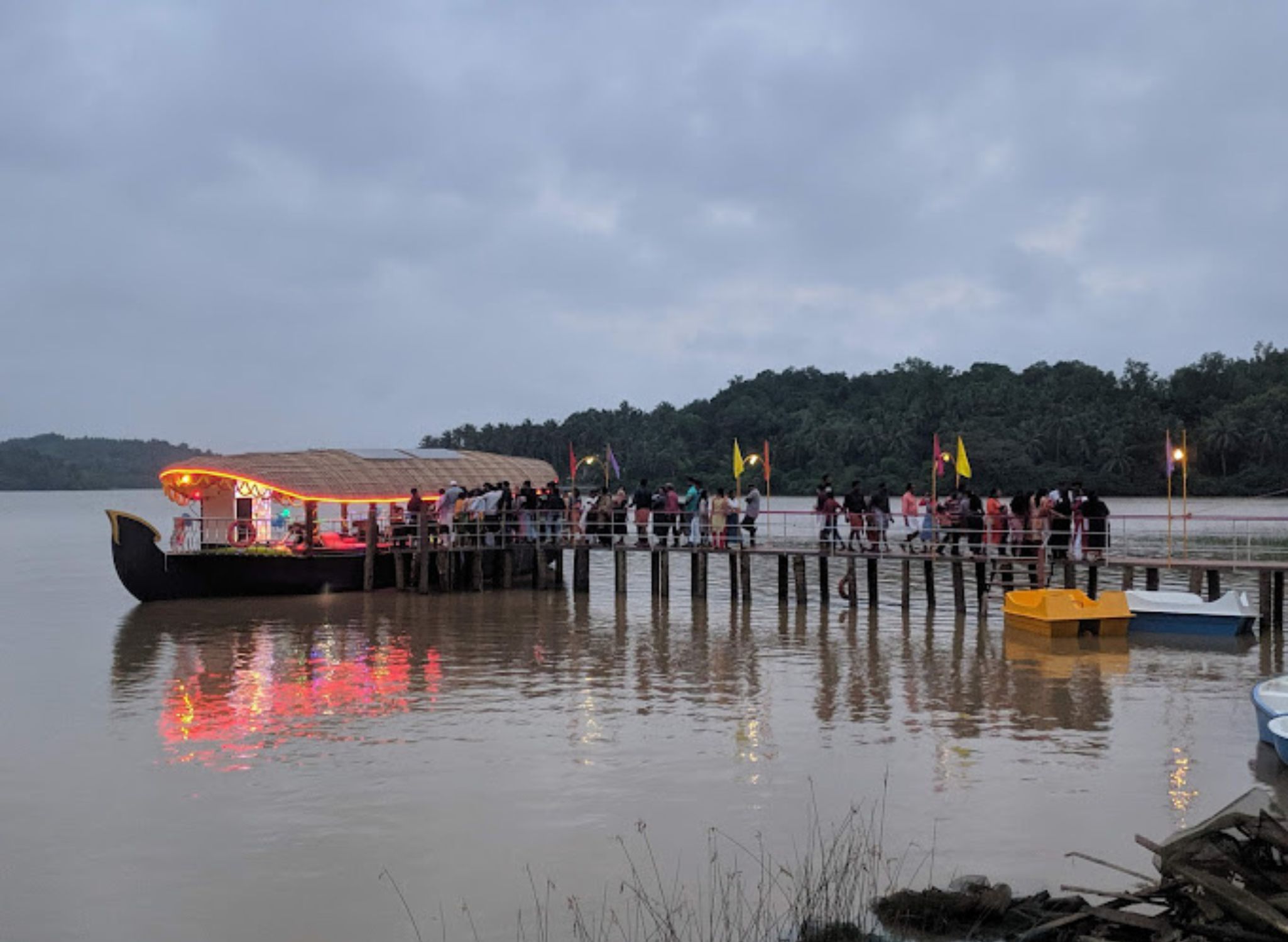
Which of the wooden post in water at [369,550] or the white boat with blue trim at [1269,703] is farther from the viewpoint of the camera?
the wooden post in water at [369,550]

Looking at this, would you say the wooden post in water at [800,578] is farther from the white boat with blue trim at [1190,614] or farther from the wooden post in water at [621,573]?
the white boat with blue trim at [1190,614]

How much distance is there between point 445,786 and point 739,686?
21.0 ft

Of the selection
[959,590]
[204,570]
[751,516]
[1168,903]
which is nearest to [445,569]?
[204,570]

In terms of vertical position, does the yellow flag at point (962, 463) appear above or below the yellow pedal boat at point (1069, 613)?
above

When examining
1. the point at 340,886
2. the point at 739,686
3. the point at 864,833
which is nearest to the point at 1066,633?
the point at 739,686

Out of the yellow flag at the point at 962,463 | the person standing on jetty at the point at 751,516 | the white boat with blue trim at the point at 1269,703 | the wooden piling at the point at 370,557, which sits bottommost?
the white boat with blue trim at the point at 1269,703

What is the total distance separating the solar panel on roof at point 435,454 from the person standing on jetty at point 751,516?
10.9 meters

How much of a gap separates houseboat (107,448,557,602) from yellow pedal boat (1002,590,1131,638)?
14.9 metres

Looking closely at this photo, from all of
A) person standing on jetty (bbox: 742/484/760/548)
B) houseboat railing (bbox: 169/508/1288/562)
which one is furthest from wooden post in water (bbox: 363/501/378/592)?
person standing on jetty (bbox: 742/484/760/548)

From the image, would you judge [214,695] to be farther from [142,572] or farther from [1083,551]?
[1083,551]

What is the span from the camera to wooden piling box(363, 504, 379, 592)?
97.2 feet

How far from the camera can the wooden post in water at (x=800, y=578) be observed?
2697 cm

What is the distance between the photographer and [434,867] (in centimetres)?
996

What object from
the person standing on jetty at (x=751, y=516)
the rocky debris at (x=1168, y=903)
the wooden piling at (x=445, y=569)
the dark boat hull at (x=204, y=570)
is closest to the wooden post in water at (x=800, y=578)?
the person standing on jetty at (x=751, y=516)
